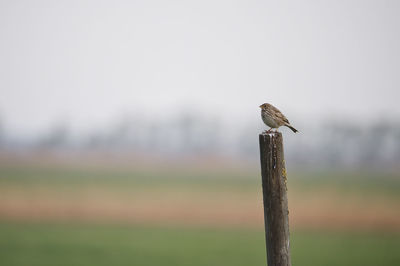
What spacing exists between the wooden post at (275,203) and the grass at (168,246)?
1746 centimetres

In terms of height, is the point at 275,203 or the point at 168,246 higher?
the point at 275,203

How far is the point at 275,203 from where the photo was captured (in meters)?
4.50

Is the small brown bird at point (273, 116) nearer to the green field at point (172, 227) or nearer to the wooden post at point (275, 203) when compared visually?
the wooden post at point (275, 203)

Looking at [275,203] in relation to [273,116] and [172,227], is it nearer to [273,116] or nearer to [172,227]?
[273,116]

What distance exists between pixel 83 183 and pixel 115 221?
103 ft

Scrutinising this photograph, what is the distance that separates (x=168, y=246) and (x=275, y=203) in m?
24.1

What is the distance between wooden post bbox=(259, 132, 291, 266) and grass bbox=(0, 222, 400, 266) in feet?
57.3

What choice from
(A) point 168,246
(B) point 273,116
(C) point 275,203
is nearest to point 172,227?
(A) point 168,246

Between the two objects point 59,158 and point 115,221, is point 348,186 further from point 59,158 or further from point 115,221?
point 59,158

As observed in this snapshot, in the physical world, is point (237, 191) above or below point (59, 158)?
below

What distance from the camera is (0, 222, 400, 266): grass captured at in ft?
73.8

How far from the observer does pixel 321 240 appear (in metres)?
29.8

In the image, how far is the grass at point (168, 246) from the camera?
73.8ft

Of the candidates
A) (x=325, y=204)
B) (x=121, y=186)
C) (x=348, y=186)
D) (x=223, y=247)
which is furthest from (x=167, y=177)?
(x=223, y=247)
